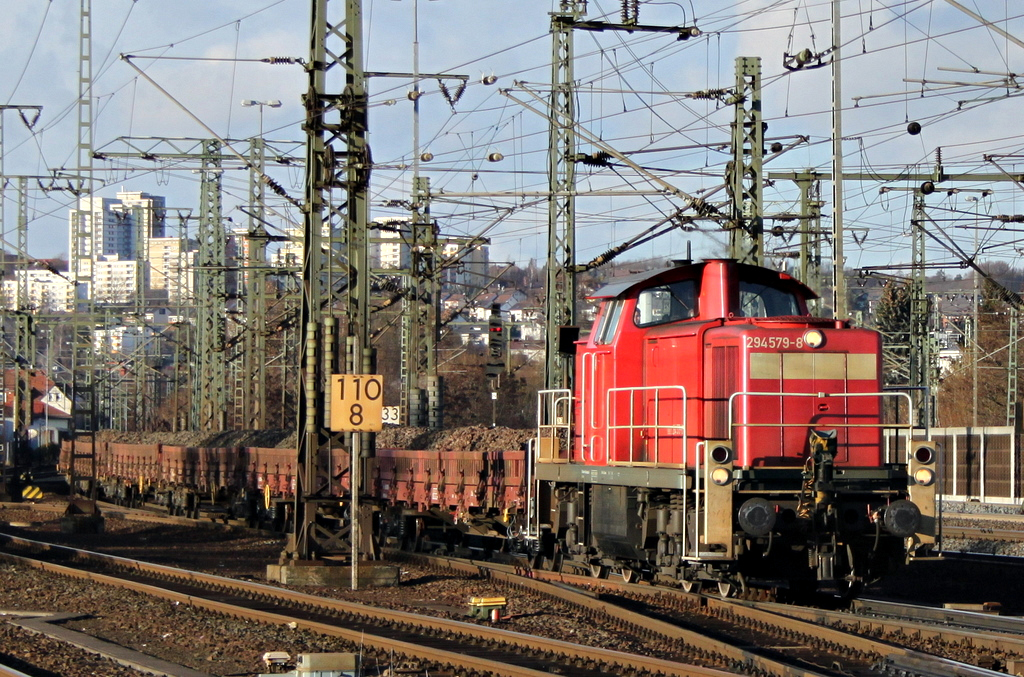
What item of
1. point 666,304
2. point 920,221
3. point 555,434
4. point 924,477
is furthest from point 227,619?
point 920,221

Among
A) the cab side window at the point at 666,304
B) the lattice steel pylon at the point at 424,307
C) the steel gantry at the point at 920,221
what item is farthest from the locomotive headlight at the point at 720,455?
the lattice steel pylon at the point at 424,307

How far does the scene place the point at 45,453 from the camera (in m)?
65.4

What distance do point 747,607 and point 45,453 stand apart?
58.9 m

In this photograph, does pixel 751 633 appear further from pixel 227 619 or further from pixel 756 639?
pixel 227 619

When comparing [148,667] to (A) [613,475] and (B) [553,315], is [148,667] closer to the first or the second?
(A) [613,475]

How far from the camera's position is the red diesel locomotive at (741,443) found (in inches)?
496

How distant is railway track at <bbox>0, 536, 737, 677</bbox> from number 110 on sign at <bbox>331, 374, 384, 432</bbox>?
2141mm

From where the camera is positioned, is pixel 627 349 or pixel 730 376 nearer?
pixel 730 376

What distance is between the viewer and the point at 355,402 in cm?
1561

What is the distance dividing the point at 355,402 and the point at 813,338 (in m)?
5.62

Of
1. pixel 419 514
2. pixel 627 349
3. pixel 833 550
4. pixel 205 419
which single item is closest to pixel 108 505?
pixel 205 419

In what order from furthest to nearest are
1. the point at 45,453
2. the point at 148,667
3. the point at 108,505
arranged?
the point at 45,453
the point at 108,505
the point at 148,667

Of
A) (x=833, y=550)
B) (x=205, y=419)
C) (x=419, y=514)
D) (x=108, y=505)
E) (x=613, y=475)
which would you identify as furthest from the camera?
(x=205, y=419)

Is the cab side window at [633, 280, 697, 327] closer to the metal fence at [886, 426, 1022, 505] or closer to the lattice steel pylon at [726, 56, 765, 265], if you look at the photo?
the lattice steel pylon at [726, 56, 765, 265]
